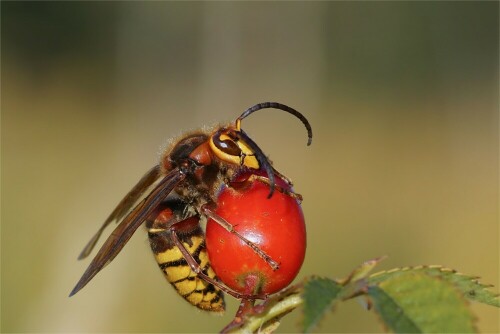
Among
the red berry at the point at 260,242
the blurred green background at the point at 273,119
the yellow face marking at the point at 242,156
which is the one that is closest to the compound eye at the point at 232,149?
the yellow face marking at the point at 242,156

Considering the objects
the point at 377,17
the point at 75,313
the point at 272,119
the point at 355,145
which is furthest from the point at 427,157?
the point at 75,313

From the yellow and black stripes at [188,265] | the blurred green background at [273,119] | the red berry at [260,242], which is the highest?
the red berry at [260,242]

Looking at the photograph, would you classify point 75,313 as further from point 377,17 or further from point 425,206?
point 377,17

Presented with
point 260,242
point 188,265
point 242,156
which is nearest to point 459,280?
point 260,242

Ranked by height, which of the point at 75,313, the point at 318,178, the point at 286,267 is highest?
the point at 286,267

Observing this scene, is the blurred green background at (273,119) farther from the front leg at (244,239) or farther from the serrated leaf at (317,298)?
the serrated leaf at (317,298)

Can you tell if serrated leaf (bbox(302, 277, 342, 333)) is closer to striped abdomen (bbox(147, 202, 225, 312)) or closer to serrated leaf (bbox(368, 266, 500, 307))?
serrated leaf (bbox(368, 266, 500, 307))

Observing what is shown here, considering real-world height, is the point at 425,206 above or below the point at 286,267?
below
